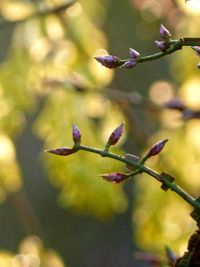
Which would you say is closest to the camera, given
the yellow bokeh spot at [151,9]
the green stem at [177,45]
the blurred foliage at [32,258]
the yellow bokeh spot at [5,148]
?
the green stem at [177,45]

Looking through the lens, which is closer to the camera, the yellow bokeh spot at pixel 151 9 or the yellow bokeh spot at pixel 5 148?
the yellow bokeh spot at pixel 5 148

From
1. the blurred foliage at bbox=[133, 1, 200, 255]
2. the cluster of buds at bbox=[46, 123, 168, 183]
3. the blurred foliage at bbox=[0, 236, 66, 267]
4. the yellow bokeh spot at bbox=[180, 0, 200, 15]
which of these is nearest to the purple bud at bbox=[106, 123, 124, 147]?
the cluster of buds at bbox=[46, 123, 168, 183]

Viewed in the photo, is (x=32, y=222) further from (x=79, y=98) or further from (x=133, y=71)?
(x=133, y=71)

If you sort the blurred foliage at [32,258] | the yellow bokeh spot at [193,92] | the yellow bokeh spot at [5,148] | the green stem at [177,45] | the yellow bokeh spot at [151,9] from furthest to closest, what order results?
the yellow bokeh spot at [151,9] < the yellow bokeh spot at [193,92] < the yellow bokeh spot at [5,148] < the blurred foliage at [32,258] < the green stem at [177,45]

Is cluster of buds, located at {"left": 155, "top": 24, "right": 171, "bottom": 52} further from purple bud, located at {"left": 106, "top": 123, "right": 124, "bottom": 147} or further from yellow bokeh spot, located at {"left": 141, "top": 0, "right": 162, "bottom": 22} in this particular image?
yellow bokeh spot, located at {"left": 141, "top": 0, "right": 162, "bottom": 22}

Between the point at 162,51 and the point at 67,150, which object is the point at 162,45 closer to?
the point at 162,51

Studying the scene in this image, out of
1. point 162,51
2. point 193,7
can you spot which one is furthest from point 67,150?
point 193,7

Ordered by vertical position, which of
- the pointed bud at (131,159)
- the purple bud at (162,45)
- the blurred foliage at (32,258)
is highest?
the purple bud at (162,45)

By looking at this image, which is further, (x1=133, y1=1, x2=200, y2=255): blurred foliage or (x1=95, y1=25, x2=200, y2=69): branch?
(x1=133, y1=1, x2=200, y2=255): blurred foliage

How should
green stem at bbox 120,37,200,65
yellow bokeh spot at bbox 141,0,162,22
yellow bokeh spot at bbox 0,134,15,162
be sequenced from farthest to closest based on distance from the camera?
yellow bokeh spot at bbox 141,0,162,22 → yellow bokeh spot at bbox 0,134,15,162 → green stem at bbox 120,37,200,65

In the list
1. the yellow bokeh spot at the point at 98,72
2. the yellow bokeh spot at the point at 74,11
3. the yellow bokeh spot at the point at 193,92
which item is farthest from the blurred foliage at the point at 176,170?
the yellow bokeh spot at the point at 74,11

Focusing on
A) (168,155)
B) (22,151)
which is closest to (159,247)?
(168,155)

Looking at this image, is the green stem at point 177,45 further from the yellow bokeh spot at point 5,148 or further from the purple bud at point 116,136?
the yellow bokeh spot at point 5,148
